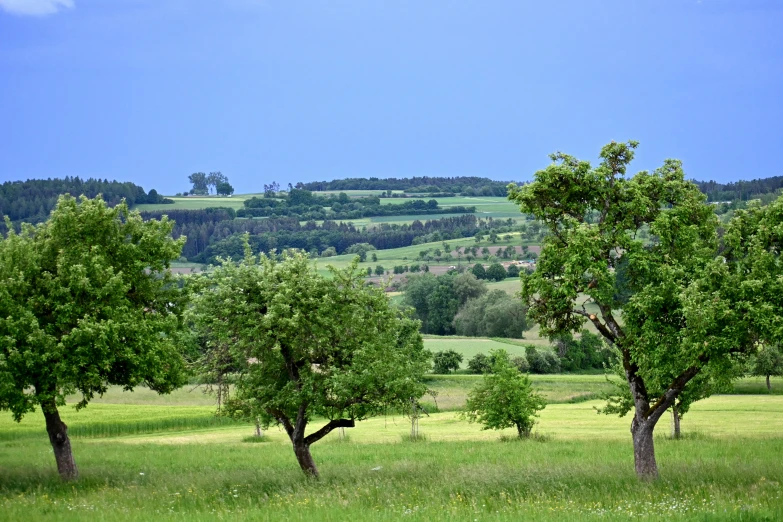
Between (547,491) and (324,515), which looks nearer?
(324,515)

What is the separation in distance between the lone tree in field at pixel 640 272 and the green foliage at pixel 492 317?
102 metres

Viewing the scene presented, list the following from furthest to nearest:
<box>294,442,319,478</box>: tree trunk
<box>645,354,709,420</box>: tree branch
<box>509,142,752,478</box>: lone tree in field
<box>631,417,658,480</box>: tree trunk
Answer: <box>294,442,319,478</box>: tree trunk, <box>631,417,658,480</box>: tree trunk, <box>645,354,709,420</box>: tree branch, <box>509,142,752,478</box>: lone tree in field

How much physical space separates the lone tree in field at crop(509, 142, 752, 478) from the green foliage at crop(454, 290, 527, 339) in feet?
335

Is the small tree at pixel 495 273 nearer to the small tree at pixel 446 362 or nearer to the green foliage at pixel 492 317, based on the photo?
the green foliage at pixel 492 317

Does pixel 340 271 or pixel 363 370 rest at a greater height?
pixel 340 271

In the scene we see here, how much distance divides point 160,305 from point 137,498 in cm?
787

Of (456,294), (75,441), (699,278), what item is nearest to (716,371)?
(699,278)

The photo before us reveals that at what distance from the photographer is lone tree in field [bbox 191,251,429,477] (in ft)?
75.0

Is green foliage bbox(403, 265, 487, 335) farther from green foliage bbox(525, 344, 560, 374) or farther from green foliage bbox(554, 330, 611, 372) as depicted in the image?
green foliage bbox(525, 344, 560, 374)

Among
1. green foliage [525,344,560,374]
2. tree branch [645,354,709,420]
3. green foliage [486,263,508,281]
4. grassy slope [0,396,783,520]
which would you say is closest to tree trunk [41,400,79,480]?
grassy slope [0,396,783,520]

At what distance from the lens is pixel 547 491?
68.2 feet

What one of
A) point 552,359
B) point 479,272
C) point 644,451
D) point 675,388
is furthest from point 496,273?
point 675,388

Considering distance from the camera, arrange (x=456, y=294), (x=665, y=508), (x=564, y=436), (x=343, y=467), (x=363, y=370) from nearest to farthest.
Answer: (x=665, y=508), (x=363, y=370), (x=343, y=467), (x=564, y=436), (x=456, y=294)

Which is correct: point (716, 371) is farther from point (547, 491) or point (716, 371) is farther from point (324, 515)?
point (324, 515)
